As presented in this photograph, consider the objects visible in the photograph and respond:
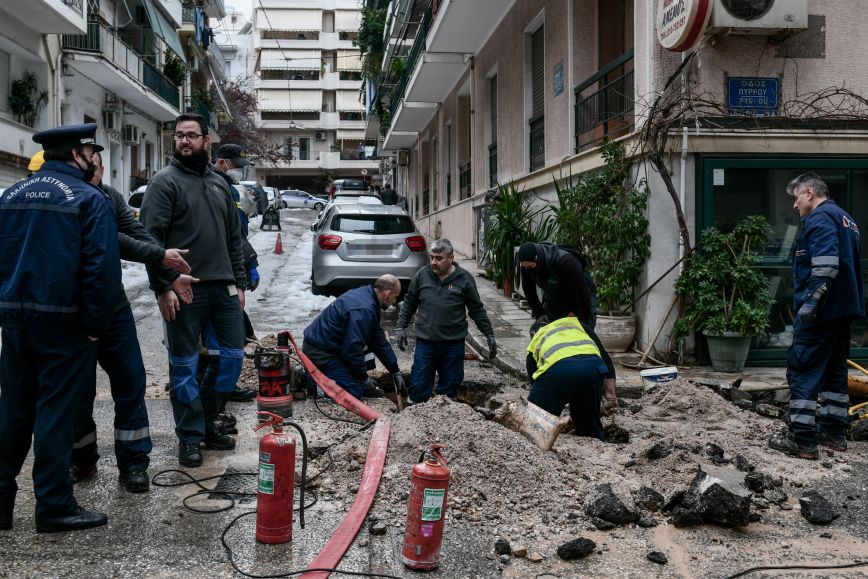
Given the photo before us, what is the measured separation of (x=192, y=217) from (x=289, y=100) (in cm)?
6442

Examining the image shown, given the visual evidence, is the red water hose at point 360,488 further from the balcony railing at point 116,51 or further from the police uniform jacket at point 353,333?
the balcony railing at point 116,51

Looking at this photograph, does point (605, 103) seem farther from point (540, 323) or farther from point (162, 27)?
point (162, 27)

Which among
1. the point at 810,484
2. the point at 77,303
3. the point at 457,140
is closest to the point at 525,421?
the point at 810,484

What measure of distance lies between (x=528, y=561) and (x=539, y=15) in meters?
11.0

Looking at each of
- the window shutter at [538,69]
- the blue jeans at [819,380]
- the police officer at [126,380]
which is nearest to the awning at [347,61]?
the window shutter at [538,69]

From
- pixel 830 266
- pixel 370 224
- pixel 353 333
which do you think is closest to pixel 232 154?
pixel 353 333

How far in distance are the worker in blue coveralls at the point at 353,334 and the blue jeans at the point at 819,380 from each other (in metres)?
3.28

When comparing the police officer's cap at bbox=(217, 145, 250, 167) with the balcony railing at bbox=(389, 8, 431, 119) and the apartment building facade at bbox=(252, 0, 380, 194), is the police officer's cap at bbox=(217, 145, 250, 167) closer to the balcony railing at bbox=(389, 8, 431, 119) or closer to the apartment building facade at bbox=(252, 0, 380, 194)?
the balcony railing at bbox=(389, 8, 431, 119)

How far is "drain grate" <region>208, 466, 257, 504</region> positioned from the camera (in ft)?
15.0

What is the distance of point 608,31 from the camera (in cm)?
1176

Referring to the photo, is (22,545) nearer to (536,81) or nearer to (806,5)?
(806,5)

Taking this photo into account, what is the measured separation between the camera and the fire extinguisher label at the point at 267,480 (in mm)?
3859

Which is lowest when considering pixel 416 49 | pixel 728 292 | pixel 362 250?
pixel 728 292

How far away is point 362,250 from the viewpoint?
1223 cm
